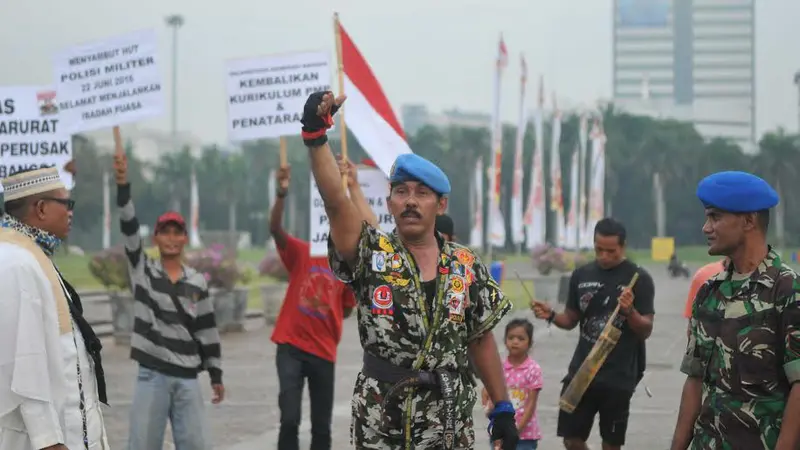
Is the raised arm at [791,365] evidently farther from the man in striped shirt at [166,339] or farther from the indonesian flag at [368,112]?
the indonesian flag at [368,112]

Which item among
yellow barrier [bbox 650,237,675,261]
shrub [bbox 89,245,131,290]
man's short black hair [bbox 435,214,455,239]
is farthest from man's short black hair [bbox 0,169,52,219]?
yellow barrier [bbox 650,237,675,261]

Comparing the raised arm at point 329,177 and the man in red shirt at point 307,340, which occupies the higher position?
the raised arm at point 329,177

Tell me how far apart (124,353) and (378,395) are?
13.4 meters

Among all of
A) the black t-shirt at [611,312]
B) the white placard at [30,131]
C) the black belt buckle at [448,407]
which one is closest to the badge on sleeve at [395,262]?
the black belt buckle at [448,407]

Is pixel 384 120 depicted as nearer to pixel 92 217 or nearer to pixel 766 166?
pixel 92 217

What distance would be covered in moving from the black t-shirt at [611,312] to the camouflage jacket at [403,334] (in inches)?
113

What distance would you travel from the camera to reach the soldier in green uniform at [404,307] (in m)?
4.52

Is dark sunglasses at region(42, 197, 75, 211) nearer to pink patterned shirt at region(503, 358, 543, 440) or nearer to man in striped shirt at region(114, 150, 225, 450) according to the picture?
man in striped shirt at region(114, 150, 225, 450)

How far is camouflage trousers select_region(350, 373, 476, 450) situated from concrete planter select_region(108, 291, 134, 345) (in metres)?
14.0

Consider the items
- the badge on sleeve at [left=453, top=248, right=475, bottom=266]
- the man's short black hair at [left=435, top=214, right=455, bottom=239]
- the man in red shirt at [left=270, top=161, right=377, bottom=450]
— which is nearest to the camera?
the badge on sleeve at [left=453, top=248, right=475, bottom=266]

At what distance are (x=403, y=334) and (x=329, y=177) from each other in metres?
0.62

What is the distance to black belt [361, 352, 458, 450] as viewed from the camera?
451 cm

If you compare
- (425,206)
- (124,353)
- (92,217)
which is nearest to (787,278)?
(425,206)

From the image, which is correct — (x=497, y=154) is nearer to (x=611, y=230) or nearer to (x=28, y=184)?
(x=611, y=230)
